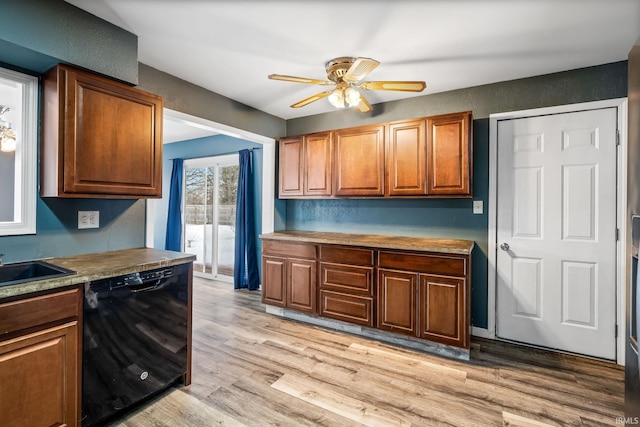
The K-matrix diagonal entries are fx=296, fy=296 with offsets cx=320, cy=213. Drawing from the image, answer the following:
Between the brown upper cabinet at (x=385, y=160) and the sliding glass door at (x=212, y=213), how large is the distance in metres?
1.64

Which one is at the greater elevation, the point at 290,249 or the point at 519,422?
the point at 290,249

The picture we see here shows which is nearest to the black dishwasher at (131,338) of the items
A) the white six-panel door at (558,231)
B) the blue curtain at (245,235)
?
the blue curtain at (245,235)

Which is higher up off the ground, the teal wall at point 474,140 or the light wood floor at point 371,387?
the teal wall at point 474,140

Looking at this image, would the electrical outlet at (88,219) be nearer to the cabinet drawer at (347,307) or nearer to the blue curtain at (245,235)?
the cabinet drawer at (347,307)

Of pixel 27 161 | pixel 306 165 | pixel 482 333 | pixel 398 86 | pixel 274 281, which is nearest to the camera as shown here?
pixel 27 161

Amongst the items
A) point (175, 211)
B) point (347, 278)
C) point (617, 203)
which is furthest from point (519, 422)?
point (175, 211)

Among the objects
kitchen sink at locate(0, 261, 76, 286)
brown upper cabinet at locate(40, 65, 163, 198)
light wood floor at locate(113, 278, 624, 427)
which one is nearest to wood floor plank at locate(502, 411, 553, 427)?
light wood floor at locate(113, 278, 624, 427)

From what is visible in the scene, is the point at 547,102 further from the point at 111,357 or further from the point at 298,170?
the point at 111,357

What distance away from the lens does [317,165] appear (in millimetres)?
3482

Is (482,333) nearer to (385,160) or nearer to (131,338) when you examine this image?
(385,160)

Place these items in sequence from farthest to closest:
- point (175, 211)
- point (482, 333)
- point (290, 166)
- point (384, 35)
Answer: point (175, 211), point (290, 166), point (482, 333), point (384, 35)

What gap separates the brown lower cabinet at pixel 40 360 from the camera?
1.29m

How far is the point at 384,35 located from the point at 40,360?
8.81ft

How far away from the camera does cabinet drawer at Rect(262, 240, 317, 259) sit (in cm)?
316
